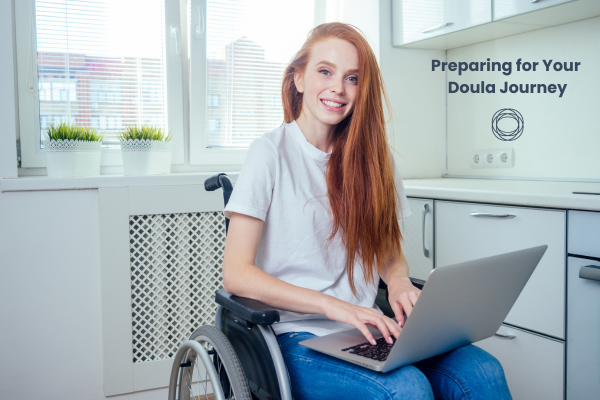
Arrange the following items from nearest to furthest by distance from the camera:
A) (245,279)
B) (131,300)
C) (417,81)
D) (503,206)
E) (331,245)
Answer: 1. (245,279)
2. (331,245)
3. (503,206)
4. (131,300)
5. (417,81)

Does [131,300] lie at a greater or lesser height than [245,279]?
lesser

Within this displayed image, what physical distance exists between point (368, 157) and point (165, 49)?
1.23 metres

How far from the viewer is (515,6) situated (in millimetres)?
1793

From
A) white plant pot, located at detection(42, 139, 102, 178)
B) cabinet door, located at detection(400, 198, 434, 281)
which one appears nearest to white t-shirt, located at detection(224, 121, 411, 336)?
cabinet door, located at detection(400, 198, 434, 281)

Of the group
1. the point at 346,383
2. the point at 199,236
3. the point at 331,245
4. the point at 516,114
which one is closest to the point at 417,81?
the point at 516,114

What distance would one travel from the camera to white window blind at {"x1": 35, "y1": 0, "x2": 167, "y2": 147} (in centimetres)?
189

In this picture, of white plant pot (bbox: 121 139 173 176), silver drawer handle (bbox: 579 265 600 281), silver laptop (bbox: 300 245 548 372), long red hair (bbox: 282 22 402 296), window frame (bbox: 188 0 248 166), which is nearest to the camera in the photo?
silver laptop (bbox: 300 245 548 372)

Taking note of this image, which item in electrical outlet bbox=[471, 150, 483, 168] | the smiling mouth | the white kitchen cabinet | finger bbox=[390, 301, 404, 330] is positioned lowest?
finger bbox=[390, 301, 404, 330]

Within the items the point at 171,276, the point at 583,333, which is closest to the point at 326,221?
the point at 583,333

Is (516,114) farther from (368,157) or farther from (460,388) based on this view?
(460,388)

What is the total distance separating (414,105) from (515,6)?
0.66 metres

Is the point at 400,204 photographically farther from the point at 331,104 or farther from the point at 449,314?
the point at 449,314

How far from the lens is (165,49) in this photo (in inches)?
80.8

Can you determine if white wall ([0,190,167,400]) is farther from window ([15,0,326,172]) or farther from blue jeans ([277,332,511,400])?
blue jeans ([277,332,511,400])
